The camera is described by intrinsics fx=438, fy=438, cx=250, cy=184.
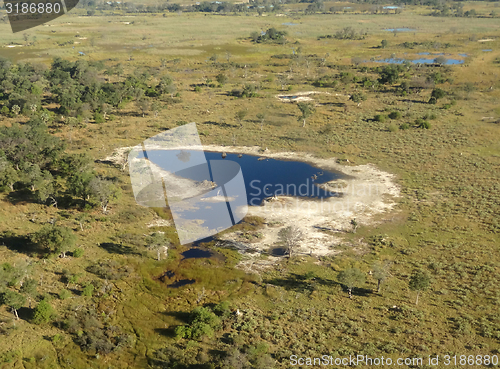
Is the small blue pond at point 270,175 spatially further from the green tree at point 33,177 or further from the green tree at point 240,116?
the green tree at point 33,177

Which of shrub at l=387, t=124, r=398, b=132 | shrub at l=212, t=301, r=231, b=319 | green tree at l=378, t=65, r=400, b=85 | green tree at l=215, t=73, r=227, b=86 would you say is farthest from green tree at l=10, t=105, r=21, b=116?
green tree at l=378, t=65, r=400, b=85

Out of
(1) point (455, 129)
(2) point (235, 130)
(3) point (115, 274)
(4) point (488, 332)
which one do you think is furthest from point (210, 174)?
(1) point (455, 129)

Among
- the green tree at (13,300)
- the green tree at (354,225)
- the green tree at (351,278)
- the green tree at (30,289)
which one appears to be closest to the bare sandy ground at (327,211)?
the green tree at (354,225)

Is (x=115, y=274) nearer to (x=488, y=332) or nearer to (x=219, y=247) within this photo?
(x=219, y=247)

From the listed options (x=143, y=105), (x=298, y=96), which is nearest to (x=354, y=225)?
(x=143, y=105)

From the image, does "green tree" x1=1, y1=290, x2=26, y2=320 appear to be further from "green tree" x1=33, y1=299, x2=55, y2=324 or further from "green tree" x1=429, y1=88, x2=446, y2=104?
"green tree" x1=429, y1=88, x2=446, y2=104

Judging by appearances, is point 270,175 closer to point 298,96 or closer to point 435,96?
point 298,96

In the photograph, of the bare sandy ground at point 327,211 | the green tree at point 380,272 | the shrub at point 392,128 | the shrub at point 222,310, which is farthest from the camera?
the shrub at point 392,128
